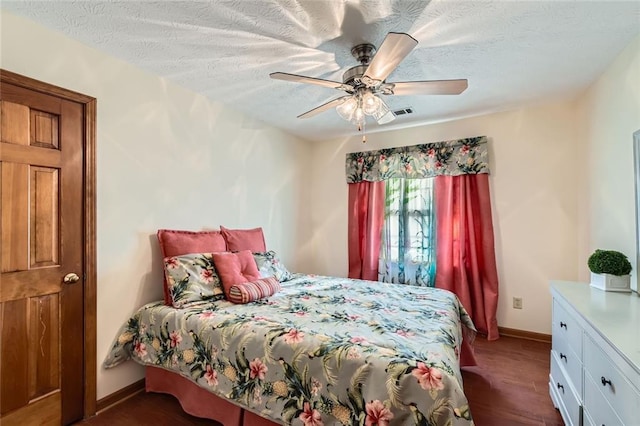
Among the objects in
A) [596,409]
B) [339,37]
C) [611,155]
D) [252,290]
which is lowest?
[596,409]

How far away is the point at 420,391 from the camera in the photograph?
1.18m

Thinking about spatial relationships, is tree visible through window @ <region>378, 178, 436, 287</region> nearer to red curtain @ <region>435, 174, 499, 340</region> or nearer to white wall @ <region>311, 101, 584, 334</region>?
red curtain @ <region>435, 174, 499, 340</region>

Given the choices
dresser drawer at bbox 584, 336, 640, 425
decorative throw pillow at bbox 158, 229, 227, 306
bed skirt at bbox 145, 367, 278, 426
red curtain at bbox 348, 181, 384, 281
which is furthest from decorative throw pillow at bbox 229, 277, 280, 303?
dresser drawer at bbox 584, 336, 640, 425

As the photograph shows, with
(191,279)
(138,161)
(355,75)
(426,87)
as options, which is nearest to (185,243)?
(191,279)

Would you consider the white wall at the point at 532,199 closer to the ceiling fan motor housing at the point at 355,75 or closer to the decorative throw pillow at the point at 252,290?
the ceiling fan motor housing at the point at 355,75

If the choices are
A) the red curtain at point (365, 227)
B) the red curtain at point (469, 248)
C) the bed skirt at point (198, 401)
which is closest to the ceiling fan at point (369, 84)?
the red curtain at point (469, 248)

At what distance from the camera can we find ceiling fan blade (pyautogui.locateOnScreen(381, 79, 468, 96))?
5.72ft

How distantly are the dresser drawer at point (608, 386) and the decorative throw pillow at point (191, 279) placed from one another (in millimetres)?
2168

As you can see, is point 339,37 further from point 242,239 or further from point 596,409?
point 596,409

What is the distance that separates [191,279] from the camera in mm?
2137

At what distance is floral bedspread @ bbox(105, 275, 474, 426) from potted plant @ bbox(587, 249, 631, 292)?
2.92 ft

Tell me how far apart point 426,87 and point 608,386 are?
1.69 m

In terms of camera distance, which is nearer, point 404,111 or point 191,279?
point 191,279

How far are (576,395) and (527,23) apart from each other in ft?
6.76
